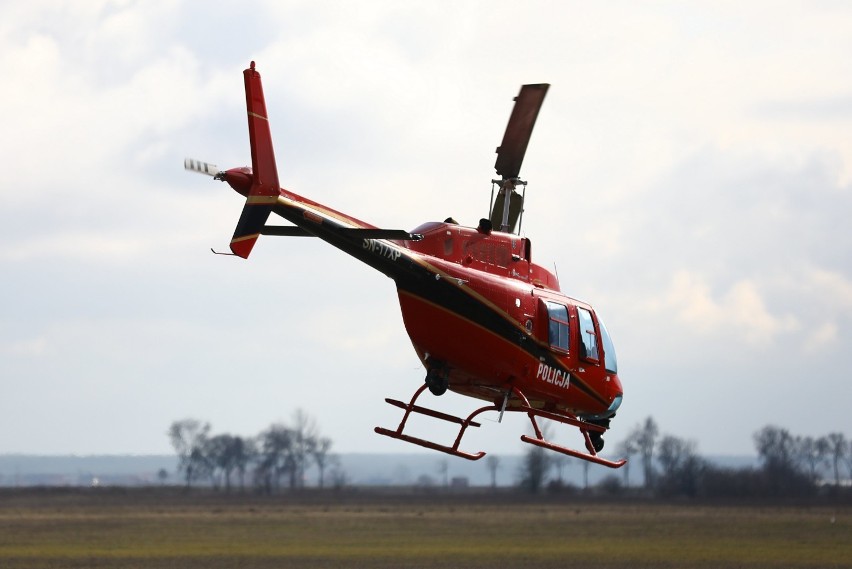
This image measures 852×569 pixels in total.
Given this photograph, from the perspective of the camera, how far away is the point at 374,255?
21984mm

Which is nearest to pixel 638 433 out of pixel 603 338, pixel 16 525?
pixel 16 525

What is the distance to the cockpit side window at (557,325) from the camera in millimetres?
24500

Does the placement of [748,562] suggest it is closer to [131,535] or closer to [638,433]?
[131,535]

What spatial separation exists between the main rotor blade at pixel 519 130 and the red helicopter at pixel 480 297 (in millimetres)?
19

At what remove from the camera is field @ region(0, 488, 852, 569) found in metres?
58.8

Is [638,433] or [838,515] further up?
[638,433]

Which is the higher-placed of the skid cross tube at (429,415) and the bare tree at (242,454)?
the bare tree at (242,454)

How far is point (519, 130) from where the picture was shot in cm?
2472

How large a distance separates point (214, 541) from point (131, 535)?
630 cm

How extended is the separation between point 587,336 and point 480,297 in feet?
11.8

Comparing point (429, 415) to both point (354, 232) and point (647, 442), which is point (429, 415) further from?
point (647, 442)

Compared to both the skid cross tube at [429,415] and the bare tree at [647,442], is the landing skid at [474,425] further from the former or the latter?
the bare tree at [647,442]

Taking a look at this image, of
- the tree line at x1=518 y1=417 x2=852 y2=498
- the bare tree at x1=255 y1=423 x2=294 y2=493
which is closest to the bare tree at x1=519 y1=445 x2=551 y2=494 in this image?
the tree line at x1=518 y1=417 x2=852 y2=498

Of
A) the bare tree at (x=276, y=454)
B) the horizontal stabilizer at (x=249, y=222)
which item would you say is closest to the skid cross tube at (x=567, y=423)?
the horizontal stabilizer at (x=249, y=222)
